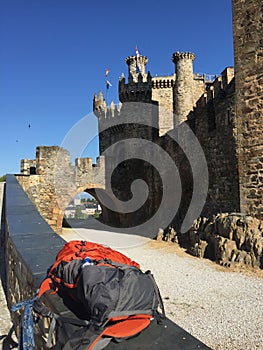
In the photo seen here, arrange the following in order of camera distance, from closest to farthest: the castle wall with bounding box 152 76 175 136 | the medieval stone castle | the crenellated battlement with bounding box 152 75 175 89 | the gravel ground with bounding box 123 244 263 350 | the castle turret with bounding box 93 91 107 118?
the gravel ground with bounding box 123 244 263 350, the medieval stone castle, the castle wall with bounding box 152 76 175 136, the crenellated battlement with bounding box 152 75 175 89, the castle turret with bounding box 93 91 107 118

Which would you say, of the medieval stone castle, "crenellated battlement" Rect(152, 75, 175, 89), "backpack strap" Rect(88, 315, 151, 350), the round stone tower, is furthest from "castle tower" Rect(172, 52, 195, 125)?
"backpack strap" Rect(88, 315, 151, 350)

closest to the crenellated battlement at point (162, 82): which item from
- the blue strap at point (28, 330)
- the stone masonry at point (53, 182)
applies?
the stone masonry at point (53, 182)

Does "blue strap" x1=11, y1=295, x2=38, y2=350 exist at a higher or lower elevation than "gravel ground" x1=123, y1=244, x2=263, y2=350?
higher

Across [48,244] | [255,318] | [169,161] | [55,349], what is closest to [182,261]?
[255,318]

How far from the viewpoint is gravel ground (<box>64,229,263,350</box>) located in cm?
456

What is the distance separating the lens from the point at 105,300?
132 cm

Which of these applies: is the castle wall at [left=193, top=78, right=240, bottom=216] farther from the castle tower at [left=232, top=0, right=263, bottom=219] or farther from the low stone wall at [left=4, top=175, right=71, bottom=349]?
the low stone wall at [left=4, top=175, right=71, bottom=349]

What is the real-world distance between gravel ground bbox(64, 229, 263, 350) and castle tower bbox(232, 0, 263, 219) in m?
1.66

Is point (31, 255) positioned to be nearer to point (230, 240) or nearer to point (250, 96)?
point (250, 96)

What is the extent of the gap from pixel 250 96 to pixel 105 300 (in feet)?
21.1

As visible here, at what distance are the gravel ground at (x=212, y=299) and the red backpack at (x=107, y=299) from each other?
11.6 feet

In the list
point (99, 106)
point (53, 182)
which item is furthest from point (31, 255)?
point (99, 106)

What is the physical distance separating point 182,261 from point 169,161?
18.7 feet

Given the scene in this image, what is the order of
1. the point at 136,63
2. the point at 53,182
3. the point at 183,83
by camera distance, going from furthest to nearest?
the point at 136,63 < the point at 183,83 < the point at 53,182
